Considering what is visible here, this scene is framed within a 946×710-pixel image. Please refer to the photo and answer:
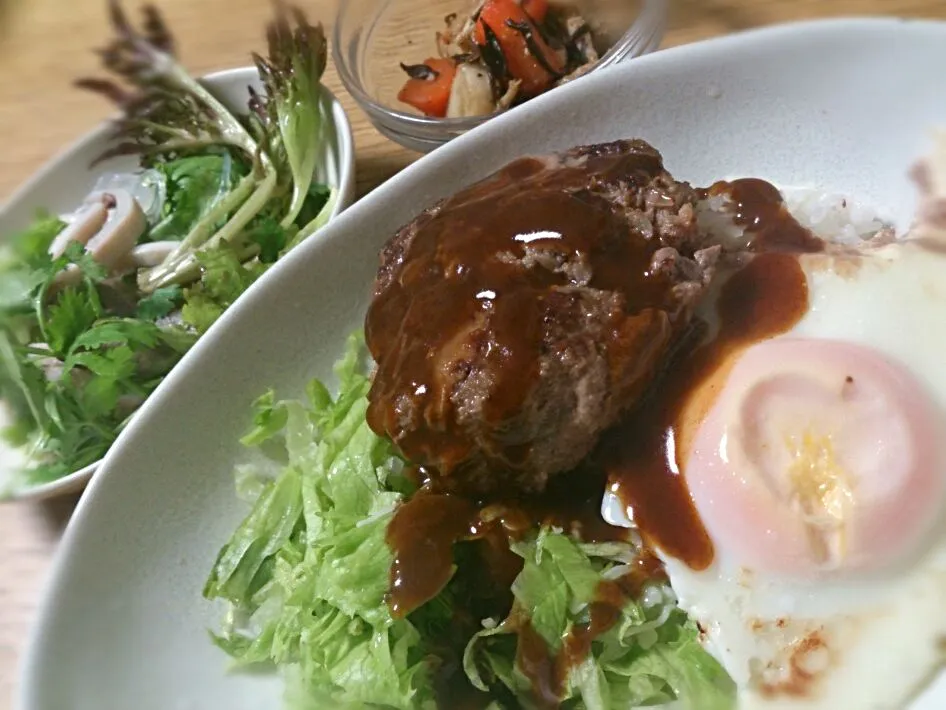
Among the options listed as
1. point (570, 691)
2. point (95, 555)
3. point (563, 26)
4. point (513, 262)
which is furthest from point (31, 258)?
point (570, 691)

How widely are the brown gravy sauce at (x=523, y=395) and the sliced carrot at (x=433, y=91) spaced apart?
1.10 meters

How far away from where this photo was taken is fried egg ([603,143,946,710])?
1.80 m

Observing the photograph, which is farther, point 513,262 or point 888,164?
point 888,164

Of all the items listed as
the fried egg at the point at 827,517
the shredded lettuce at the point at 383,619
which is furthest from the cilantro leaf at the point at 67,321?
the fried egg at the point at 827,517

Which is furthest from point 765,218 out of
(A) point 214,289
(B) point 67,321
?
(B) point 67,321

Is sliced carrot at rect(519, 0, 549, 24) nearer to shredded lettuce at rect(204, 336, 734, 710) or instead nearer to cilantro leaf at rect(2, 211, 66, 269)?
shredded lettuce at rect(204, 336, 734, 710)

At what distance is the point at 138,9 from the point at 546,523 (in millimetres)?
3627

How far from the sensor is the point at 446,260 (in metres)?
2.01

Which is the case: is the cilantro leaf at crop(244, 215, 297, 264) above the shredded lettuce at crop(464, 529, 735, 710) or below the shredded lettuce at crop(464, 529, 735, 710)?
above

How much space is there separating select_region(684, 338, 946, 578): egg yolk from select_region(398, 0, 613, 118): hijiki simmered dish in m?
1.63

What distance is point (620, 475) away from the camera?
205 cm

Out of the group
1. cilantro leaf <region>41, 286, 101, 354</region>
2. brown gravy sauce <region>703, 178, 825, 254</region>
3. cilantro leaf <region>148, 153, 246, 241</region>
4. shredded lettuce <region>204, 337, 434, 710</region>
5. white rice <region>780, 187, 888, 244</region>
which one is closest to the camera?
shredded lettuce <region>204, 337, 434, 710</region>

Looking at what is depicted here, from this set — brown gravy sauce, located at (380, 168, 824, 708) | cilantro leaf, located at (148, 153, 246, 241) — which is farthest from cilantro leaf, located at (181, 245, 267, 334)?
brown gravy sauce, located at (380, 168, 824, 708)

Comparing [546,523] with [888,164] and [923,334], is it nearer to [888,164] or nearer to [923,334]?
[923,334]
